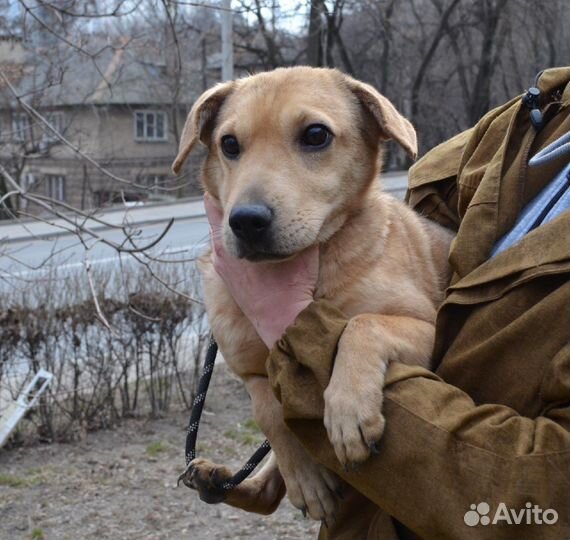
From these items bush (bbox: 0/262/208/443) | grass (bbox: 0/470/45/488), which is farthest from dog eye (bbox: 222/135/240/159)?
grass (bbox: 0/470/45/488)

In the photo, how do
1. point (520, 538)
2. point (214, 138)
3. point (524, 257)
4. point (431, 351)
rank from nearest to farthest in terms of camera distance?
point (520, 538), point (524, 257), point (431, 351), point (214, 138)

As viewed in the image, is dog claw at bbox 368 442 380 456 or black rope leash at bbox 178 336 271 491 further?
black rope leash at bbox 178 336 271 491

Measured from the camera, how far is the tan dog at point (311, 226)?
8.10 feet

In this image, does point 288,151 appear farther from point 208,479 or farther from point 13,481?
point 13,481

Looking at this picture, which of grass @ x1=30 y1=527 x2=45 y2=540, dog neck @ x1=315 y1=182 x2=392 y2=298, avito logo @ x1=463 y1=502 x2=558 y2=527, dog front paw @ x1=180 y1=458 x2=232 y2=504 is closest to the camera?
avito logo @ x1=463 y1=502 x2=558 y2=527

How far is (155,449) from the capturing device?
6.81 m

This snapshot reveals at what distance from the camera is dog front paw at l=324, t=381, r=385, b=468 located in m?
1.96

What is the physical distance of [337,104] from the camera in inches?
115

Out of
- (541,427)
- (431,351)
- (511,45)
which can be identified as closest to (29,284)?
(431,351)

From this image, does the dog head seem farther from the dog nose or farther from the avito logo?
the avito logo

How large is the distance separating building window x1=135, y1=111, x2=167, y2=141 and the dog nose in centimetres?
3291

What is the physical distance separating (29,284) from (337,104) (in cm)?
445

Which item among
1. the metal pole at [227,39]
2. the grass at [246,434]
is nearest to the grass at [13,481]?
the grass at [246,434]

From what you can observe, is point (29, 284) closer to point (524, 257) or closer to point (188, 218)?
point (524, 257)
